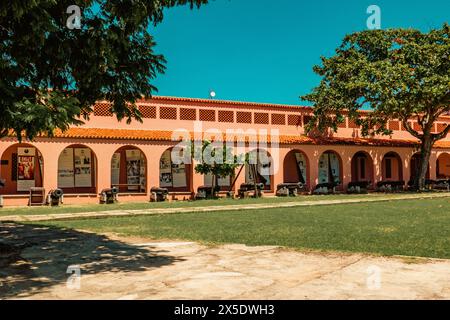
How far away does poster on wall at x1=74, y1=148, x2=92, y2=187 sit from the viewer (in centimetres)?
2530

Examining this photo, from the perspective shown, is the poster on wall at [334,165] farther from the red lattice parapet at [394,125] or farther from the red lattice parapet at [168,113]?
the red lattice parapet at [168,113]

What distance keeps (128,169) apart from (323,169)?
1312cm

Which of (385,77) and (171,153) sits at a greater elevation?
(385,77)

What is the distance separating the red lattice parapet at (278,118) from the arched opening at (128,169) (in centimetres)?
880

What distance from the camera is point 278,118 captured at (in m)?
29.7

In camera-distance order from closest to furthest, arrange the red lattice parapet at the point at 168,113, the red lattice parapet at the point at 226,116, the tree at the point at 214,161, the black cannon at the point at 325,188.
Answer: the tree at the point at 214,161, the red lattice parapet at the point at 168,113, the red lattice parapet at the point at 226,116, the black cannon at the point at 325,188

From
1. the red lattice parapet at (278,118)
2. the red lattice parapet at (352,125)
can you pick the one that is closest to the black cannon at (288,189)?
the red lattice parapet at (278,118)

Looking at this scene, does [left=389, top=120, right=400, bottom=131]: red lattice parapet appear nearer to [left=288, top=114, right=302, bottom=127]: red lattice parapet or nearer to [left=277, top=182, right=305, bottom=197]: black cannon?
[left=288, top=114, right=302, bottom=127]: red lattice parapet

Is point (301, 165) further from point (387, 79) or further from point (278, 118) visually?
point (387, 79)

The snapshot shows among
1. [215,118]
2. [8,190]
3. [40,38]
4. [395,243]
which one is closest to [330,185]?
[215,118]

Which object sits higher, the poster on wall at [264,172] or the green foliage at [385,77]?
the green foliage at [385,77]

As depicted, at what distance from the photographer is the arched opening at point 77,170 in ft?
81.6
